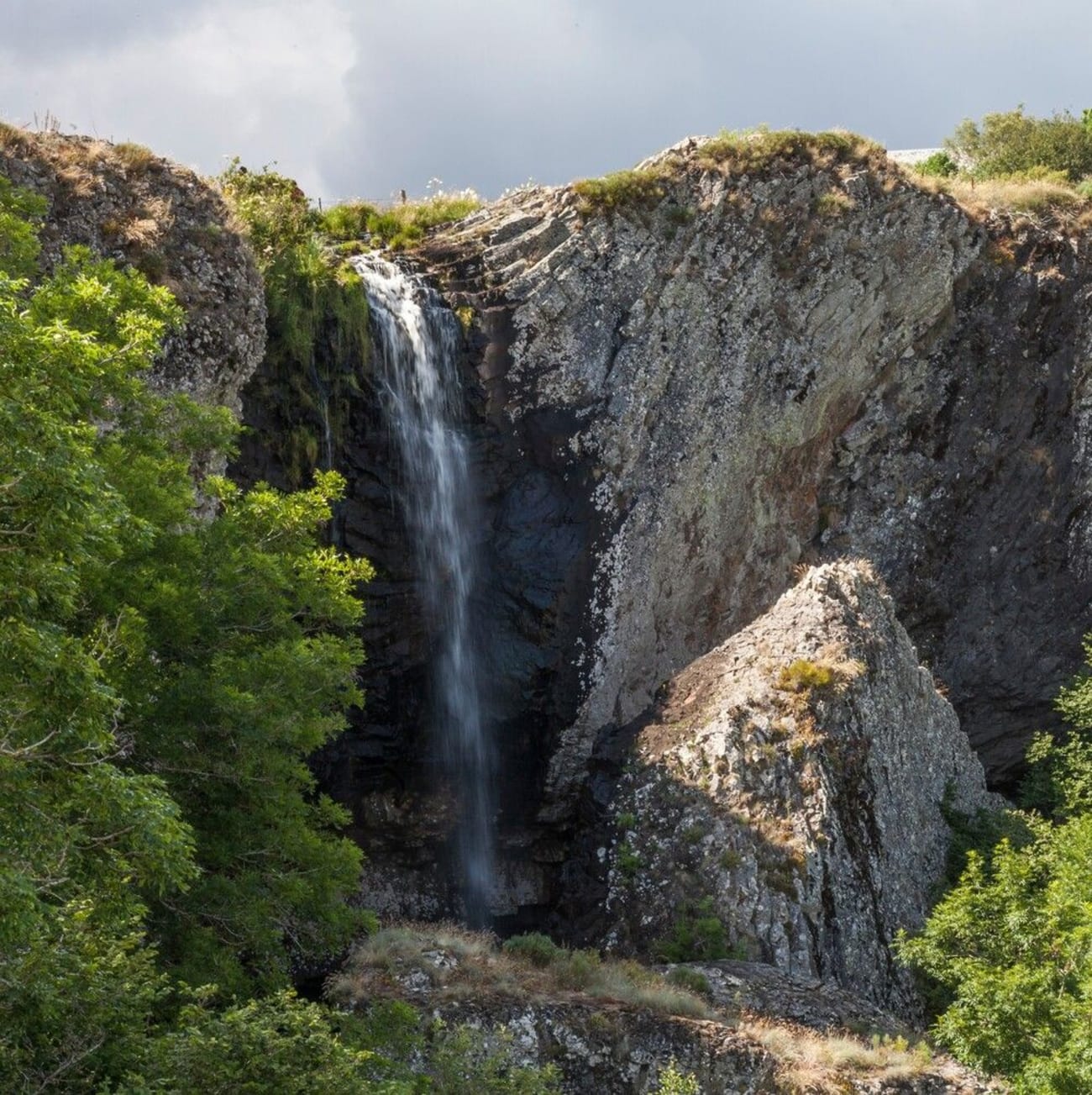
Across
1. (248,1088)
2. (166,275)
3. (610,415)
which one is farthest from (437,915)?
(248,1088)

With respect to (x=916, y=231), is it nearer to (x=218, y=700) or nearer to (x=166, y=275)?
(x=166, y=275)

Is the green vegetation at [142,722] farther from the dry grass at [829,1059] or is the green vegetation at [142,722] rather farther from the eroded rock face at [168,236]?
the dry grass at [829,1059]

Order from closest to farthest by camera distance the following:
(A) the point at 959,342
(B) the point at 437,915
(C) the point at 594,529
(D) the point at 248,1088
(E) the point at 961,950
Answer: (D) the point at 248,1088 → (E) the point at 961,950 → (B) the point at 437,915 → (C) the point at 594,529 → (A) the point at 959,342

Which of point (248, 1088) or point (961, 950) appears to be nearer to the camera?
point (248, 1088)

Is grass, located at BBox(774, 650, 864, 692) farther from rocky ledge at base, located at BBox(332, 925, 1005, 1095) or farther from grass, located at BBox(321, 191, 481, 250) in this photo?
grass, located at BBox(321, 191, 481, 250)

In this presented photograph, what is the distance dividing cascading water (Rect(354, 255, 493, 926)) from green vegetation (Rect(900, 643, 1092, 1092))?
10168 millimetres

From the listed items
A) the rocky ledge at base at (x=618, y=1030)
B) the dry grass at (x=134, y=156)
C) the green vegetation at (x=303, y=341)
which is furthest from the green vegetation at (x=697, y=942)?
the dry grass at (x=134, y=156)

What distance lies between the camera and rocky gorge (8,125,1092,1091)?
885 inches

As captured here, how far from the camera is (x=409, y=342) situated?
91.0ft

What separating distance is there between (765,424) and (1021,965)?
17526 millimetres

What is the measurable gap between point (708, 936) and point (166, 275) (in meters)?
13.7

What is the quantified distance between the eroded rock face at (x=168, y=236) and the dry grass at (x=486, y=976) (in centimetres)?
996

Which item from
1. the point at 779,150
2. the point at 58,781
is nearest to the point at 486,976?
the point at 58,781

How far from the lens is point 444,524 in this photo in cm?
2778
